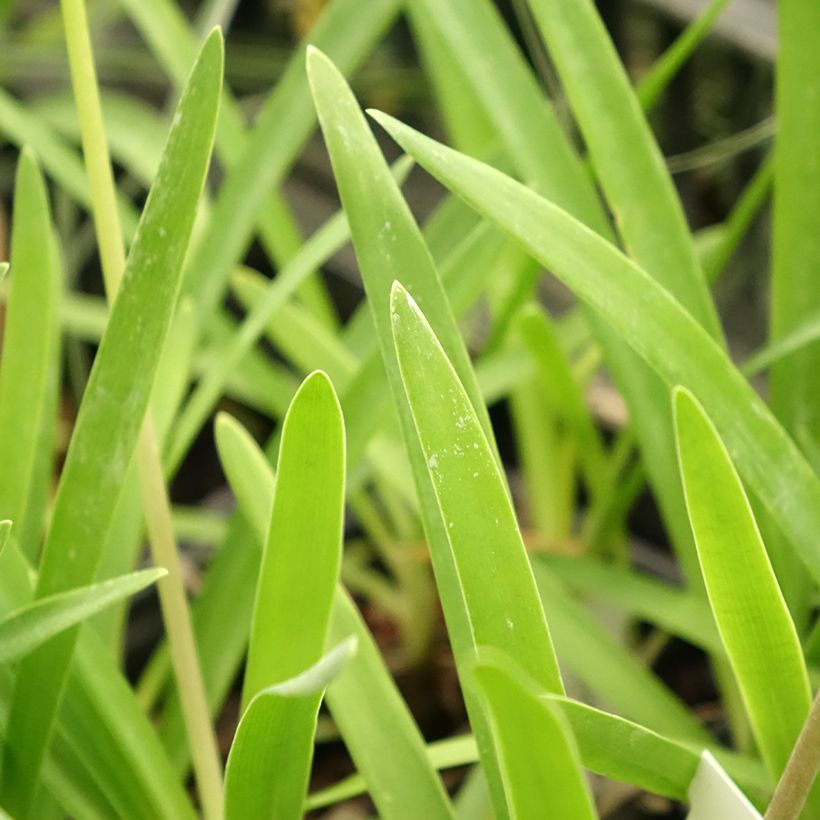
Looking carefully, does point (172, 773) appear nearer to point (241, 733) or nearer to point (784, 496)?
point (241, 733)

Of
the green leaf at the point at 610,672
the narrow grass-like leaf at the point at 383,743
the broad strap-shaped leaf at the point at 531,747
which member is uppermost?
the broad strap-shaped leaf at the point at 531,747

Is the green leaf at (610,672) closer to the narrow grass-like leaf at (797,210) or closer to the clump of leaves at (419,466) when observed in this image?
the clump of leaves at (419,466)

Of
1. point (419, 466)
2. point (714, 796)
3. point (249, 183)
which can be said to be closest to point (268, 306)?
point (249, 183)

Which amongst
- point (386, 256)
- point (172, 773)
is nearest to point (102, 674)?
point (172, 773)

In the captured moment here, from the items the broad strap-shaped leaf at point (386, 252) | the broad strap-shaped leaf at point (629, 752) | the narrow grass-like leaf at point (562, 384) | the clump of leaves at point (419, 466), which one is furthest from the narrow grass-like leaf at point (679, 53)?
the broad strap-shaped leaf at point (629, 752)

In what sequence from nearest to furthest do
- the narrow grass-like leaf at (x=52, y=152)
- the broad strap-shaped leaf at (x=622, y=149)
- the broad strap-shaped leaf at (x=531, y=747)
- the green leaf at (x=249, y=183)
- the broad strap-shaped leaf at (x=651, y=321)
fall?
the broad strap-shaped leaf at (x=531, y=747) → the broad strap-shaped leaf at (x=651, y=321) → the broad strap-shaped leaf at (x=622, y=149) → the green leaf at (x=249, y=183) → the narrow grass-like leaf at (x=52, y=152)

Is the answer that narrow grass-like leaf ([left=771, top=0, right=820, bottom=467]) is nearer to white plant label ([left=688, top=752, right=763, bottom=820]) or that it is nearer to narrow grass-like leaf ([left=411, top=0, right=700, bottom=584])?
narrow grass-like leaf ([left=411, top=0, right=700, bottom=584])

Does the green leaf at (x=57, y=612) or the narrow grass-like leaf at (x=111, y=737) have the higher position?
the green leaf at (x=57, y=612)

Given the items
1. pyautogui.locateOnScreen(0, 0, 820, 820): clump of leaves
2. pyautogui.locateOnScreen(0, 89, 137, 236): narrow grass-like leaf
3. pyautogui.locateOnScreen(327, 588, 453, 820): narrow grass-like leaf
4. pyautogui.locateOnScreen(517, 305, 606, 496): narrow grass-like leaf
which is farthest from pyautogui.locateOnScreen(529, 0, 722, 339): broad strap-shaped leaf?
pyautogui.locateOnScreen(0, 89, 137, 236): narrow grass-like leaf
